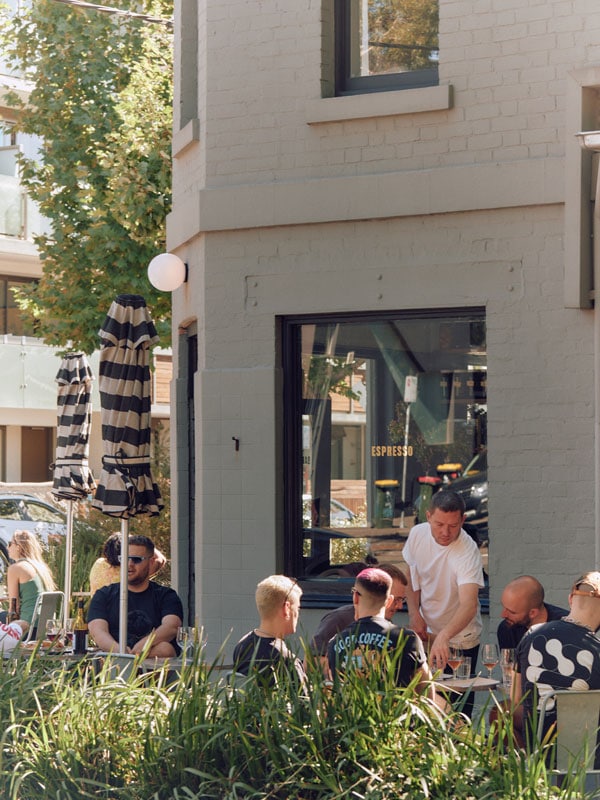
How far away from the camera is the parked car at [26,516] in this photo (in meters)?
18.6

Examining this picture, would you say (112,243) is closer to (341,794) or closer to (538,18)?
(538,18)

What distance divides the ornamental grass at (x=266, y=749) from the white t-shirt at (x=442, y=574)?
3.05 metres

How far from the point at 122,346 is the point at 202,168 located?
1.90m

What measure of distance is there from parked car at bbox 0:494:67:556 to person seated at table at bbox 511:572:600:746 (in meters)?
12.9

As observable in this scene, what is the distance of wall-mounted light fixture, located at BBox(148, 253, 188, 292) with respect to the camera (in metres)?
10.7

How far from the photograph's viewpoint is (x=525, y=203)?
362 inches

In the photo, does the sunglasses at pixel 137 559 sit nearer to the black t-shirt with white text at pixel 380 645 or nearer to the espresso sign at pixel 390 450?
the espresso sign at pixel 390 450

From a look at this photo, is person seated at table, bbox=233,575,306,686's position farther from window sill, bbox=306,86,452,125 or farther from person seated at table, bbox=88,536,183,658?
window sill, bbox=306,86,452,125

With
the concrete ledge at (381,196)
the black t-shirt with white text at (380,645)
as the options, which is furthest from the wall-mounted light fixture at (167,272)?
the black t-shirt with white text at (380,645)

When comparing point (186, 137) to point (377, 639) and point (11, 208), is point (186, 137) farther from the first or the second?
point (11, 208)

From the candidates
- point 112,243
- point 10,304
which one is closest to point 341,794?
point 112,243

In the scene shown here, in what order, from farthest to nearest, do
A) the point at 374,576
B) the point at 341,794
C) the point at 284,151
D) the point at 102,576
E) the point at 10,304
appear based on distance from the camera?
the point at 10,304
the point at 102,576
the point at 284,151
the point at 374,576
the point at 341,794

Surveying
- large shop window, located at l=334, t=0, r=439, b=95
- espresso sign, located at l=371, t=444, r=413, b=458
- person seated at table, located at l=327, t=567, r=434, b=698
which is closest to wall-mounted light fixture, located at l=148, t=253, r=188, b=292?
large shop window, located at l=334, t=0, r=439, b=95

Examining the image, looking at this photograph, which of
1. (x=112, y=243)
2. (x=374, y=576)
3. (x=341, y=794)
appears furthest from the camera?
(x=112, y=243)
